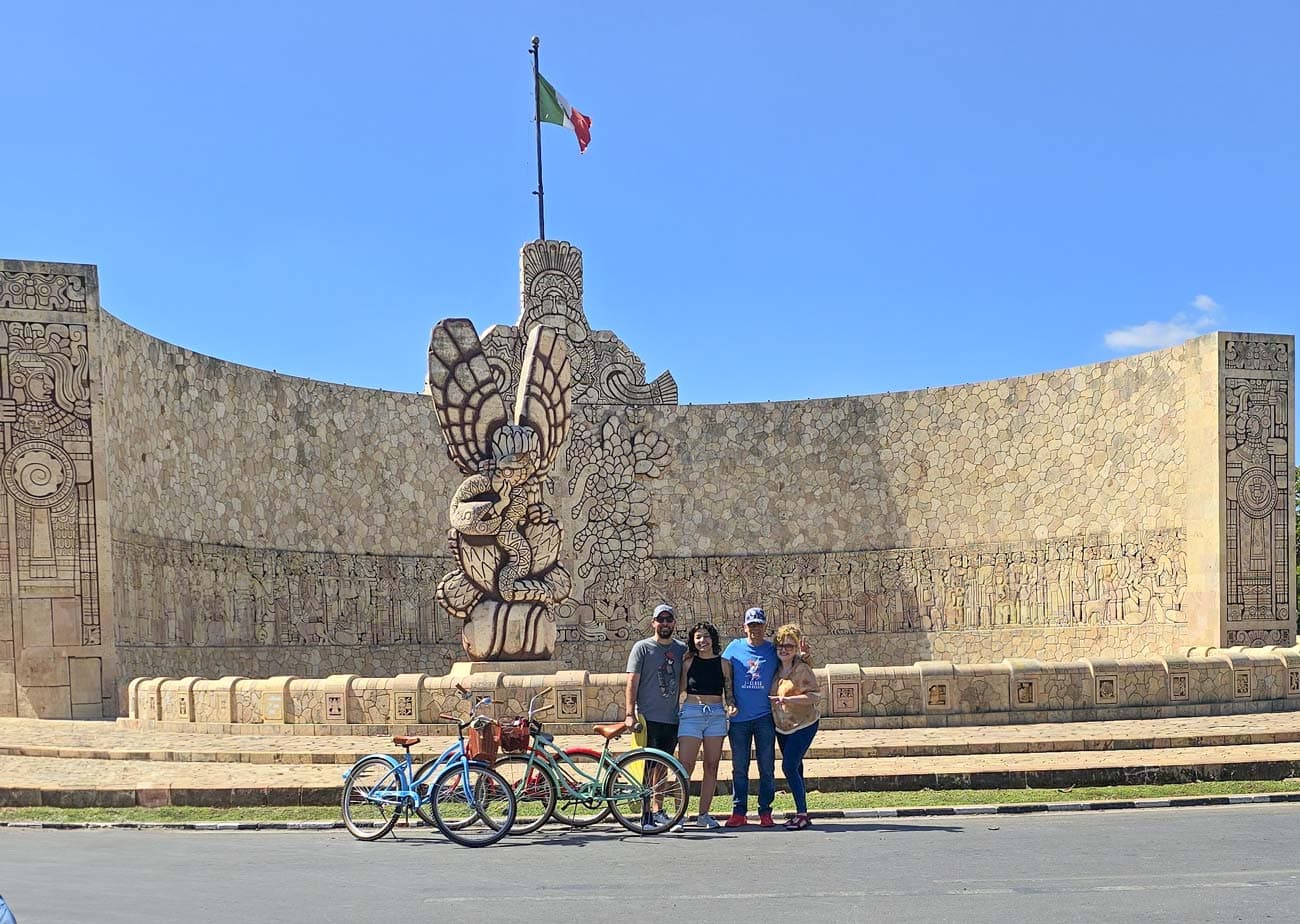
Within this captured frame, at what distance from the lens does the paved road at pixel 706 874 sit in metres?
5.95

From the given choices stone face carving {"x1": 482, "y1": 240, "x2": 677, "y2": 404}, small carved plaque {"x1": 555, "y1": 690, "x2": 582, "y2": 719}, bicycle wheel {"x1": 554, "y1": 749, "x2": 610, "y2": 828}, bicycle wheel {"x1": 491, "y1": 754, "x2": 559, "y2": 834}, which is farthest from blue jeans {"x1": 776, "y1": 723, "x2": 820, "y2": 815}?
stone face carving {"x1": 482, "y1": 240, "x2": 677, "y2": 404}

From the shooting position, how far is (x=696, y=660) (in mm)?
8648

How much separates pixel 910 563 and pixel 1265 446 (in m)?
6.10

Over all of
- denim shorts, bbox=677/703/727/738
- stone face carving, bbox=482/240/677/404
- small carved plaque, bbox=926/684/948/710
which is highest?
stone face carving, bbox=482/240/677/404

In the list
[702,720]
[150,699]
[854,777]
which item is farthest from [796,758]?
[150,699]

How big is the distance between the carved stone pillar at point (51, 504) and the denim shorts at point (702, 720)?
1158cm

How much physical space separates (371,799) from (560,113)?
66.2 feet

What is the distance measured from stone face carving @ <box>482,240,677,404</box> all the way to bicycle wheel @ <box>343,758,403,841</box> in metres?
16.9

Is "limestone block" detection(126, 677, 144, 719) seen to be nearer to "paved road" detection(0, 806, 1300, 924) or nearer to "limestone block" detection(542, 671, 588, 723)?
"limestone block" detection(542, 671, 588, 723)

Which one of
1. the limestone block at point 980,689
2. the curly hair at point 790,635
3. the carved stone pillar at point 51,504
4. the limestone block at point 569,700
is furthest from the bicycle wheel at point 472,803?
the carved stone pillar at point 51,504

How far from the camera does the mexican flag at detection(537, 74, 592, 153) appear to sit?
86.3 feet

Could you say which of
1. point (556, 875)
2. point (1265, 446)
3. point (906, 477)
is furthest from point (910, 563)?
point (556, 875)

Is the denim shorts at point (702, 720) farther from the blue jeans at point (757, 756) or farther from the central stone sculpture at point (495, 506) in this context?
the central stone sculpture at point (495, 506)

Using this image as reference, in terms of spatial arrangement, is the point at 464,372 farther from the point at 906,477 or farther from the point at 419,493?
the point at 906,477
